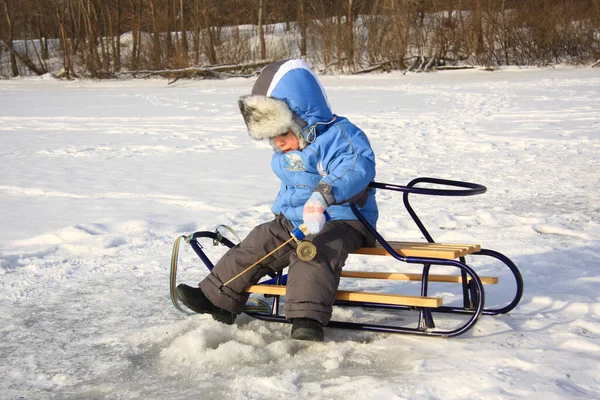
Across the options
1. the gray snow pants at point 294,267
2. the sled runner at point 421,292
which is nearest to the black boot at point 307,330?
the gray snow pants at point 294,267

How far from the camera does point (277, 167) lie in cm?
346

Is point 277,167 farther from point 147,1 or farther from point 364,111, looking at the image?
point 147,1

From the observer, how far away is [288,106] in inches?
130

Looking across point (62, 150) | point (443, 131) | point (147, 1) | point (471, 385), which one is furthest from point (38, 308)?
point (147, 1)

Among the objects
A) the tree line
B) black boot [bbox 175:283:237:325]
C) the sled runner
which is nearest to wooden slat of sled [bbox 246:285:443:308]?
the sled runner

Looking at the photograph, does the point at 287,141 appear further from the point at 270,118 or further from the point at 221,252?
the point at 221,252

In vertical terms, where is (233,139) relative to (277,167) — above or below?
below

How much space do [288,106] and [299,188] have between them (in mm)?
381

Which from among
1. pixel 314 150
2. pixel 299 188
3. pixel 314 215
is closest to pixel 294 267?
pixel 314 215

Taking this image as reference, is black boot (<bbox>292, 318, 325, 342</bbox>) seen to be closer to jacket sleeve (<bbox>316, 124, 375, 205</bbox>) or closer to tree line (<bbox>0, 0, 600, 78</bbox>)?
jacket sleeve (<bbox>316, 124, 375, 205</bbox>)

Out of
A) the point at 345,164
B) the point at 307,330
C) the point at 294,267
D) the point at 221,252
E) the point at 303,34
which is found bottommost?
the point at 221,252

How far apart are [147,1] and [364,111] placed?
23538 millimetres

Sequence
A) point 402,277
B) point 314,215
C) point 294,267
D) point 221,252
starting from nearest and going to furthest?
point 314,215 → point 294,267 → point 402,277 → point 221,252

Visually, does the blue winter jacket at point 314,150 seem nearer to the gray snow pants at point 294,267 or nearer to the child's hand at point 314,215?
the gray snow pants at point 294,267
